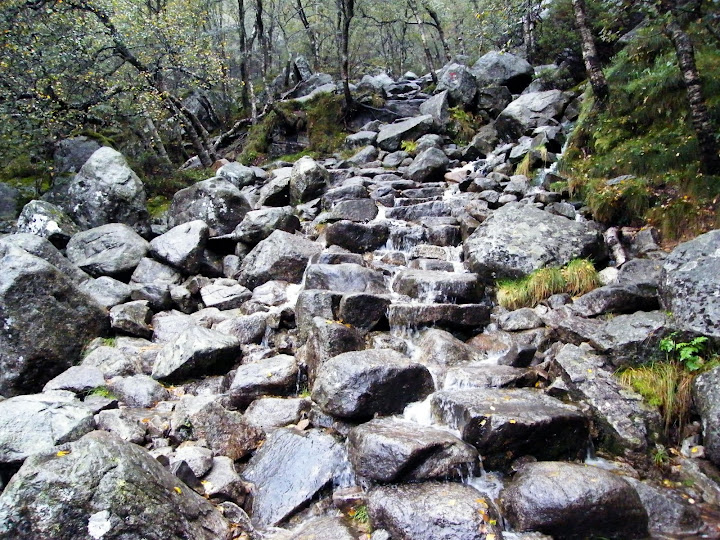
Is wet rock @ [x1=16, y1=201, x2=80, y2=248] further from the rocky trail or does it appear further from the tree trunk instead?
the tree trunk

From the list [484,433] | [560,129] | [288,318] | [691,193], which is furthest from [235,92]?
[484,433]

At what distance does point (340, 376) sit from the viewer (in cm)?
601

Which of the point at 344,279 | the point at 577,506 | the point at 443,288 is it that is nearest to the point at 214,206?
the point at 344,279

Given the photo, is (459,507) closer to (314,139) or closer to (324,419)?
(324,419)

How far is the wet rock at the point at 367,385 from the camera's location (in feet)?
19.3

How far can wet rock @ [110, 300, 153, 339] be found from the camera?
8820 mm

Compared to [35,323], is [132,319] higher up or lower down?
lower down

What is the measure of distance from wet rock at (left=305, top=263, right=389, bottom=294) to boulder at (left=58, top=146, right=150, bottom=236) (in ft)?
20.6

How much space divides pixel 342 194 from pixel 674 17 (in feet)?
28.6

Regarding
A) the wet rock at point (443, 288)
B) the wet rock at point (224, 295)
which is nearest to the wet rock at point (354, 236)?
the wet rock at point (224, 295)

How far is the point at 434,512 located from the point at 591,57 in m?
11.2

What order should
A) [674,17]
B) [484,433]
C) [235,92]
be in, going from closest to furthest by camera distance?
[484,433], [674,17], [235,92]

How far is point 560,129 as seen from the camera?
14453 millimetres

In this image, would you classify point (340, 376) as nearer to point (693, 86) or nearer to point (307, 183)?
point (693, 86)
